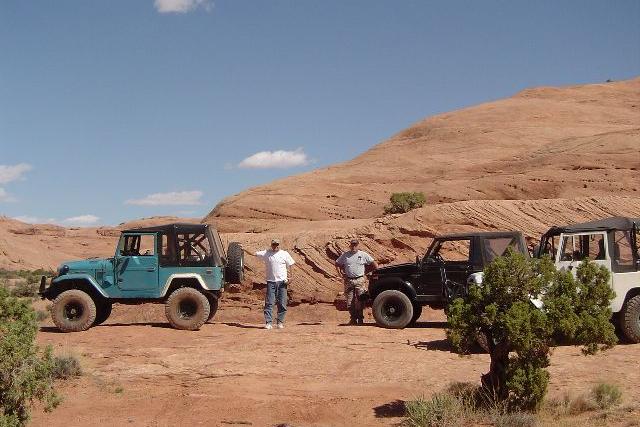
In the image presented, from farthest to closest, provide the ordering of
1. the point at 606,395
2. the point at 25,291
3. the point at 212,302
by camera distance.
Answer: the point at 25,291 → the point at 212,302 → the point at 606,395

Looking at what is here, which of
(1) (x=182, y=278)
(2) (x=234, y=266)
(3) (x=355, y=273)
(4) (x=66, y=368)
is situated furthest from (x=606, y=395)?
(1) (x=182, y=278)

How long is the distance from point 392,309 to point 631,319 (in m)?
4.20

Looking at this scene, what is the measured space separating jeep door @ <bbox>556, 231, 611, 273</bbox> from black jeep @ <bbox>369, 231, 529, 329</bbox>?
37.6 inches

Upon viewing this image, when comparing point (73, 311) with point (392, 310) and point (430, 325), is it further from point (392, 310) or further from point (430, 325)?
point (430, 325)

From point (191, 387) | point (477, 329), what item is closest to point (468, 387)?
point (477, 329)

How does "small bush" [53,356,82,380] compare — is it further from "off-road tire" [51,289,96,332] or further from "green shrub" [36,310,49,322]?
"green shrub" [36,310,49,322]

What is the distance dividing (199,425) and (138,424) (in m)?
0.76

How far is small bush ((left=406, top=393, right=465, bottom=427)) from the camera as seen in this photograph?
738 cm

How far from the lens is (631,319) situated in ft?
35.7

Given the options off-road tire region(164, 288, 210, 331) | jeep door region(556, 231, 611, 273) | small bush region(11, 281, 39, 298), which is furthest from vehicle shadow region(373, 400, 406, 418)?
small bush region(11, 281, 39, 298)

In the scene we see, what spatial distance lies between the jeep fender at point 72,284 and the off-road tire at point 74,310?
273mm

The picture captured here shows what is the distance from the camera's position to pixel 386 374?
988 centimetres

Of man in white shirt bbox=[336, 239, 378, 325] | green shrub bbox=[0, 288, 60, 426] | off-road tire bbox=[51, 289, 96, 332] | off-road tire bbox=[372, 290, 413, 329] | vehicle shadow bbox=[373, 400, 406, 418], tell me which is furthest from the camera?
man in white shirt bbox=[336, 239, 378, 325]

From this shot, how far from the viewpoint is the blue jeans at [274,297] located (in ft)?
Answer: 44.3
